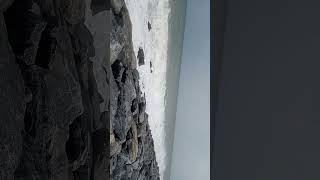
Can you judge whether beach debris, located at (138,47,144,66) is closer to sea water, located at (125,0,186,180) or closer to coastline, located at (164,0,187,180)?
sea water, located at (125,0,186,180)

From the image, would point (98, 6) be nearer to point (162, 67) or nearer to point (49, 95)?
point (49, 95)

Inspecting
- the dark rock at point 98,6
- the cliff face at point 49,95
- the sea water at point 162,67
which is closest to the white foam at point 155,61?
the sea water at point 162,67

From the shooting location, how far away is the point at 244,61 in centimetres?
127

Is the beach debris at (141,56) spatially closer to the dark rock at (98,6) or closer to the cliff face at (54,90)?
the cliff face at (54,90)

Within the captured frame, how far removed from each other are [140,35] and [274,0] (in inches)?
28.0

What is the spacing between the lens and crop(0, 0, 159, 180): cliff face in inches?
26.9

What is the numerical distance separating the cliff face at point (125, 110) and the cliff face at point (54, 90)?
5cm

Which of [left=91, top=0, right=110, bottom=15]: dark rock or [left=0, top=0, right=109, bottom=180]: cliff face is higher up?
[left=91, top=0, right=110, bottom=15]: dark rock

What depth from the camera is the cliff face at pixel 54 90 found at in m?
0.68

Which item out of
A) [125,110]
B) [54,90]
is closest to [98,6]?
[54,90]

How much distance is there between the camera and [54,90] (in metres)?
0.85

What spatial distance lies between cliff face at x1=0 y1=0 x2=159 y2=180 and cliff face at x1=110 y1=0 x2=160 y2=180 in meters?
0.05

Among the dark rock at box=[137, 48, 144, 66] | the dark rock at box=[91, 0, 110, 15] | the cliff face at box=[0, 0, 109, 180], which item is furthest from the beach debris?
the cliff face at box=[0, 0, 109, 180]

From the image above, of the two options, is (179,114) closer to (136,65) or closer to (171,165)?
(171,165)
